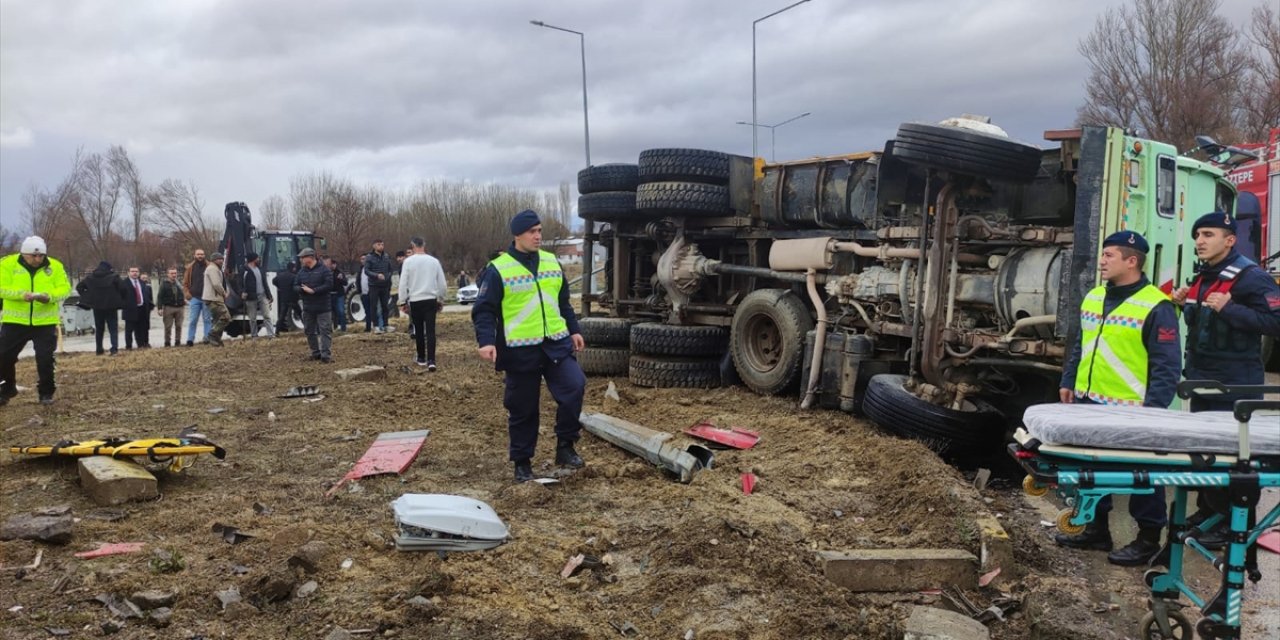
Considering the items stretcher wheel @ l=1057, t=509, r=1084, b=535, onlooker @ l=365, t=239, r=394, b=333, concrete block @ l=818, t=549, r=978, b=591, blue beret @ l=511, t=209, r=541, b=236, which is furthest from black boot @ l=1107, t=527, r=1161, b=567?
onlooker @ l=365, t=239, r=394, b=333

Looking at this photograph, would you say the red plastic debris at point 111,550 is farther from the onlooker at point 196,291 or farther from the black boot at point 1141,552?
the onlooker at point 196,291

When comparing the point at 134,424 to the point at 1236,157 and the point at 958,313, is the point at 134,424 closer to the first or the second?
the point at 958,313

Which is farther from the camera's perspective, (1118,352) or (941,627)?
(1118,352)

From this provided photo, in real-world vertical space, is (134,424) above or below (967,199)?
below

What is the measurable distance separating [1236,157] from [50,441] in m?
12.3

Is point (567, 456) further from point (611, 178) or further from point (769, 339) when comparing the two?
point (611, 178)

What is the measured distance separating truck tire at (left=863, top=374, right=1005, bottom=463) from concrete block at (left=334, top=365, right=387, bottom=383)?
18.7 ft

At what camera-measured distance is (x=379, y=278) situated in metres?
15.3

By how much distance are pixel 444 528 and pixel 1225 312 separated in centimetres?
367

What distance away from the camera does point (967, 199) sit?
6180mm

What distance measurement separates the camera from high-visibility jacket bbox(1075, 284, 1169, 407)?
3.76 meters

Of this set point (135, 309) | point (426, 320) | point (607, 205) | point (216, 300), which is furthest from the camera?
point (216, 300)

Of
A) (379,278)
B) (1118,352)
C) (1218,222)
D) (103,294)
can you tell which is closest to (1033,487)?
(1118,352)

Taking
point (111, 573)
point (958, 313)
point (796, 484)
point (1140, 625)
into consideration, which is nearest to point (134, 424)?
point (111, 573)
